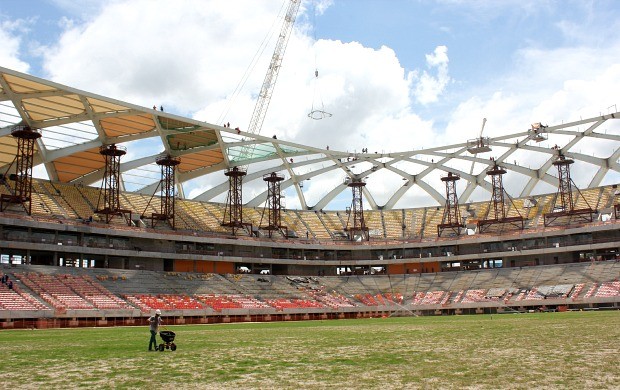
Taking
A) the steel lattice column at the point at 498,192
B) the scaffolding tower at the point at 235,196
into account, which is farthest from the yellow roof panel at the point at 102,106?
the steel lattice column at the point at 498,192

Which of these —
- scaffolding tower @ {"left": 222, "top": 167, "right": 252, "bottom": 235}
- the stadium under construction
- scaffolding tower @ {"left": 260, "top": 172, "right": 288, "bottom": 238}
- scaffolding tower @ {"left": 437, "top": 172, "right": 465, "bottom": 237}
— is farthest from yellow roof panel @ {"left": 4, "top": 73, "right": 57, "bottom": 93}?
scaffolding tower @ {"left": 437, "top": 172, "right": 465, "bottom": 237}

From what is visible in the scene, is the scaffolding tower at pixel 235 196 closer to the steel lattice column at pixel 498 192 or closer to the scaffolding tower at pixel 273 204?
the scaffolding tower at pixel 273 204

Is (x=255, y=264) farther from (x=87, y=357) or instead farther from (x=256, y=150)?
Answer: (x=87, y=357)

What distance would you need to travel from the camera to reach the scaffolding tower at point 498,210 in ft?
313

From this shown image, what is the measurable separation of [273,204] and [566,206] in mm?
49671

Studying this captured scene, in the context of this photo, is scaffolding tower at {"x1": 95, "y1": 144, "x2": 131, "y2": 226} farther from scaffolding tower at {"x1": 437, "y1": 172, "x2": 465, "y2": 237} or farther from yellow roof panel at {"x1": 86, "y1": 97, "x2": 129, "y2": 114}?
scaffolding tower at {"x1": 437, "y1": 172, "x2": 465, "y2": 237}

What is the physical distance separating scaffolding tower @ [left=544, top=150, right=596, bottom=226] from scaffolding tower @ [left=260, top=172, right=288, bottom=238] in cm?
4425

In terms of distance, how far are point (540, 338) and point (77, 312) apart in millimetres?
47730

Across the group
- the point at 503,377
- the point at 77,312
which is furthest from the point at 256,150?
the point at 503,377

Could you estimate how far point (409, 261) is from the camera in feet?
338

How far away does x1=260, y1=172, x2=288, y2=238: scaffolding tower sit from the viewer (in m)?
96.1

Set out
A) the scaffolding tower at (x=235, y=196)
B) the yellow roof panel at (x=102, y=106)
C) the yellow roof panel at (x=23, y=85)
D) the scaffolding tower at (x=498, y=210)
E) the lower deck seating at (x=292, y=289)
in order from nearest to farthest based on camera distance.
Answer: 1. the yellow roof panel at (x=23, y=85)
2. the lower deck seating at (x=292, y=289)
3. the yellow roof panel at (x=102, y=106)
4. the scaffolding tower at (x=235, y=196)
5. the scaffolding tower at (x=498, y=210)

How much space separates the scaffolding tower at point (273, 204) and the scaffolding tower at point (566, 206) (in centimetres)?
4425

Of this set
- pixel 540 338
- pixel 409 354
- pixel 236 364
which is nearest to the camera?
pixel 236 364
